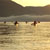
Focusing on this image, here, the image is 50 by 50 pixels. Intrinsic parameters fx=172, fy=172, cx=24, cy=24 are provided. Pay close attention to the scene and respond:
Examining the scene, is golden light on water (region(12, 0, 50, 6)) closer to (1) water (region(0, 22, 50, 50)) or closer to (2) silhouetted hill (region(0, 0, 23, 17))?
(2) silhouetted hill (region(0, 0, 23, 17))

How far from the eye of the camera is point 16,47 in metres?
2.14

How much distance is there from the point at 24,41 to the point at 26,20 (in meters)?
0.27

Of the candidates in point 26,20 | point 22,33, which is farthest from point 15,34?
point 26,20

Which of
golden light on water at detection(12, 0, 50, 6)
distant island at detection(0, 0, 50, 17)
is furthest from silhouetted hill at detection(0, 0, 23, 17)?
golden light on water at detection(12, 0, 50, 6)

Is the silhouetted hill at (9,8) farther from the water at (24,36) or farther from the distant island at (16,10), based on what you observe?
the water at (24,36)

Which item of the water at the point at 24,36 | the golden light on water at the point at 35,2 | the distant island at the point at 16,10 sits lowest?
the water at the point at 24,36

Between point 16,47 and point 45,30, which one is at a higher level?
point 45,30

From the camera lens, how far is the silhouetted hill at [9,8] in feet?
7.29

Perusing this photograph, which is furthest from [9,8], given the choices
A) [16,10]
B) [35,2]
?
[35,2]

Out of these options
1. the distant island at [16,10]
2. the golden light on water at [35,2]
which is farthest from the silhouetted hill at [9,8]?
the golden light on water at [35,2]

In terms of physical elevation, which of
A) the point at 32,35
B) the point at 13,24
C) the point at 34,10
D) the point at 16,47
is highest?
the point at 34,10

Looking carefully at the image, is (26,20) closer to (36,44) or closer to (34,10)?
(34,10)

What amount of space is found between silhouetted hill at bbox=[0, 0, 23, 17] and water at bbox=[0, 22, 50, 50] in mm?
131

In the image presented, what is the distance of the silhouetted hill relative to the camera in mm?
2221
